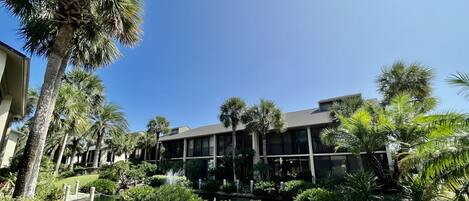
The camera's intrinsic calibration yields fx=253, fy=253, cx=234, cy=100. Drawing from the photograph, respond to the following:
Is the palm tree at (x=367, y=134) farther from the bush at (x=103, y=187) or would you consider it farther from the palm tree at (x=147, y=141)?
the palm tree at (x=147, y=141)

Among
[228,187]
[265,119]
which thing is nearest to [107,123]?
[228,187]

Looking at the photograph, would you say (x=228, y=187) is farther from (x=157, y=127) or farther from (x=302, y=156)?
(x=157, y=127)

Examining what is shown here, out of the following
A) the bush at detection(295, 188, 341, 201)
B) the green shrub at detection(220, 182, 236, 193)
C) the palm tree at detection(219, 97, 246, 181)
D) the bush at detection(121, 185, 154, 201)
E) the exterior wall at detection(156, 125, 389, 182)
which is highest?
the palm tree at detection(219, 97, 246, 181)

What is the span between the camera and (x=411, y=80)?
1728 cm

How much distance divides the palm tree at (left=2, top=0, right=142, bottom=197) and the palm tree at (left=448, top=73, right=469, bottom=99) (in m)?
9.81

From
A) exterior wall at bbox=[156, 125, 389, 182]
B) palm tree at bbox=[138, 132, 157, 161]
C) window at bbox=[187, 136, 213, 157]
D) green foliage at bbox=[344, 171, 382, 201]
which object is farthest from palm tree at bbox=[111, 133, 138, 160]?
green foliage at bbox=[344, 171, 382, 201]

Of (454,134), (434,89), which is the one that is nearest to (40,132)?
(454,134)

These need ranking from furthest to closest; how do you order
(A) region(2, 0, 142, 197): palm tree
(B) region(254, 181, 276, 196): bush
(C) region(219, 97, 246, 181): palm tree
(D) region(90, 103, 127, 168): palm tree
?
1. (D) region(90, 103, 127, 168): palm tree
2. (C) region(219, 97, 246, 181): palm tree
3. (B) region(254, 181, 276, 196): bush
4. (A) region(2, 0, 142, 197): palm tree

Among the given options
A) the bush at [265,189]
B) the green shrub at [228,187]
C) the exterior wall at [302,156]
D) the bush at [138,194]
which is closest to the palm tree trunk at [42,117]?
the bush at [138,194]

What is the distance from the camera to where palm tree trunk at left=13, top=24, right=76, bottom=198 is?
267 inches

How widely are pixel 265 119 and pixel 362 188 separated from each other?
13.0 metres

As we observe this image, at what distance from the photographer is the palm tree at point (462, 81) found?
604cm

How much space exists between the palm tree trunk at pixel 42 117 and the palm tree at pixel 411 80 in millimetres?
18900

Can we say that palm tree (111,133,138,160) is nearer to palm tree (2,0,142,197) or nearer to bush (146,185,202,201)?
palm tree (2,0,142,197)
